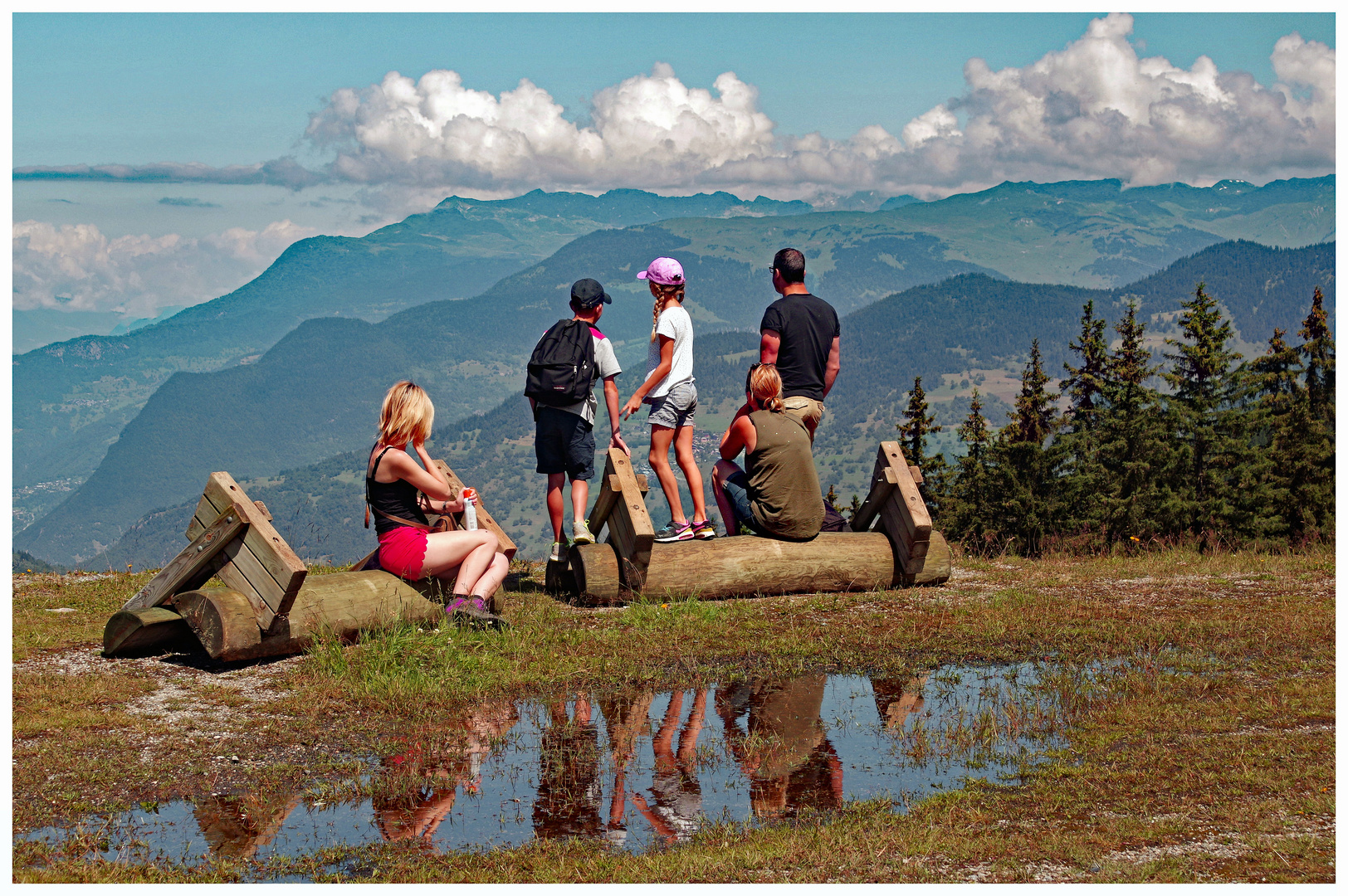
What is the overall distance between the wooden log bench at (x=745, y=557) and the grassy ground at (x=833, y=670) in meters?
0.28

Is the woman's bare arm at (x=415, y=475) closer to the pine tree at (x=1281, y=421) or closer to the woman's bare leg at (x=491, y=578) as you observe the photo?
the woman's bare leg at (x=491, y=578)

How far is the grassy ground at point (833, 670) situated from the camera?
430 cm

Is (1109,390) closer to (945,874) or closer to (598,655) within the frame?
(598,655)

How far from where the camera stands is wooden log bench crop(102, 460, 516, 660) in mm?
7480

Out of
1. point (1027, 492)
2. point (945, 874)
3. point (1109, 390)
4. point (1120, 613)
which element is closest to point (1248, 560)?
point (1120, 613)

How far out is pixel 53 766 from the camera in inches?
217

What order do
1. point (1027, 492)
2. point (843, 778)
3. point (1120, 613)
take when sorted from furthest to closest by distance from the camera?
1. point (1027, 492)
2. point (1120, 613)
3. point (843, 778)

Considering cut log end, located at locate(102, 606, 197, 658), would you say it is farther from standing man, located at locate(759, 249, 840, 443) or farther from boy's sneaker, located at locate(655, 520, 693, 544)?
standing man, located at locate(759, 249, 840, 443)

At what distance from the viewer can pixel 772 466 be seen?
1001 cm

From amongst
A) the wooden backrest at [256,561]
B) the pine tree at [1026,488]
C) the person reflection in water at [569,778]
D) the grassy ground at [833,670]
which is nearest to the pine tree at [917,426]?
the pine tree at [1026,488]

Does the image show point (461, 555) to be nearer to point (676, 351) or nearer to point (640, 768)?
point (676, 351)

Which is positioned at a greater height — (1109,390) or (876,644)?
(1109,390)

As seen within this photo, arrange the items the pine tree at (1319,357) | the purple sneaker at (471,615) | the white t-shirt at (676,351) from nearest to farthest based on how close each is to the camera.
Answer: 1. the purple sneaker at (471,615)
2. the white t-shirt at (676,351)
3. the pine tree at (1319,357)

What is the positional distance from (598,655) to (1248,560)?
8212 millimetres
